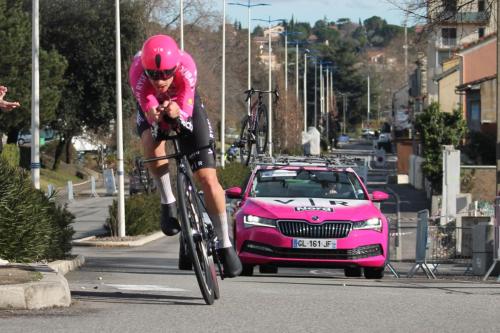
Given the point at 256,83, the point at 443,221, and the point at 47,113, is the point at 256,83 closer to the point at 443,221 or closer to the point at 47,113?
the point at 47,113

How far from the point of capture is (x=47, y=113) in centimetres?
6550

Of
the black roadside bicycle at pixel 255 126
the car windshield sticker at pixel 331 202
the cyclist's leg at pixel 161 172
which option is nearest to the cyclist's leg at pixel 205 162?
the cyclist's leg at pixel 161 172

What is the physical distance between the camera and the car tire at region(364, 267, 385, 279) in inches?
623

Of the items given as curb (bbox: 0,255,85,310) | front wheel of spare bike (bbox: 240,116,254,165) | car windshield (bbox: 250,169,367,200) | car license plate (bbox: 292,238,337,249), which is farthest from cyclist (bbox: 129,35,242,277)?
front wheel of spare bike (bbox: 240,116,254,165)

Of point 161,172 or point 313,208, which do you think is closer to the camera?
point 161,172

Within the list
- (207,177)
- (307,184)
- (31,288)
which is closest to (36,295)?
(31,288)

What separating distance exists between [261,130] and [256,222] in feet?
45.5

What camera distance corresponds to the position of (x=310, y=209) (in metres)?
15.4

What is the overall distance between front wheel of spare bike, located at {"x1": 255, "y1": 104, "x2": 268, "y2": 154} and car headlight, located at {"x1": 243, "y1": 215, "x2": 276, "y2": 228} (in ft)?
43.1

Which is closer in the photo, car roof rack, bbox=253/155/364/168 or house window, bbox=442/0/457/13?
car roof rack, bbox=253/155/364/168

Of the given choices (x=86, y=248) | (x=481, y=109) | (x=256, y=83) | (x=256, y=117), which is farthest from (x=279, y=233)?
(x=256, y=83)

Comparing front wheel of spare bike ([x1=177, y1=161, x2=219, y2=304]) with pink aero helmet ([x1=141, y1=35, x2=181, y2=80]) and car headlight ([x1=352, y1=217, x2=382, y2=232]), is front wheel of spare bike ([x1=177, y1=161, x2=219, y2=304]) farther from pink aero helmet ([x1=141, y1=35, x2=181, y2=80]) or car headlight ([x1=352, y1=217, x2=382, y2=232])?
car headlight ([x1=352, y1=217, x2=382, y2=232])

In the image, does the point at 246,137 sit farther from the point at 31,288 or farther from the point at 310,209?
the point at 31,288

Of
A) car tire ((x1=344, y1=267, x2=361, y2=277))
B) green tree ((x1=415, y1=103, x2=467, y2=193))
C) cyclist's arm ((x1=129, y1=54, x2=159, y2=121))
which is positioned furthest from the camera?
green tree ((x1=415, y1=103, x2=467, y2=193))
